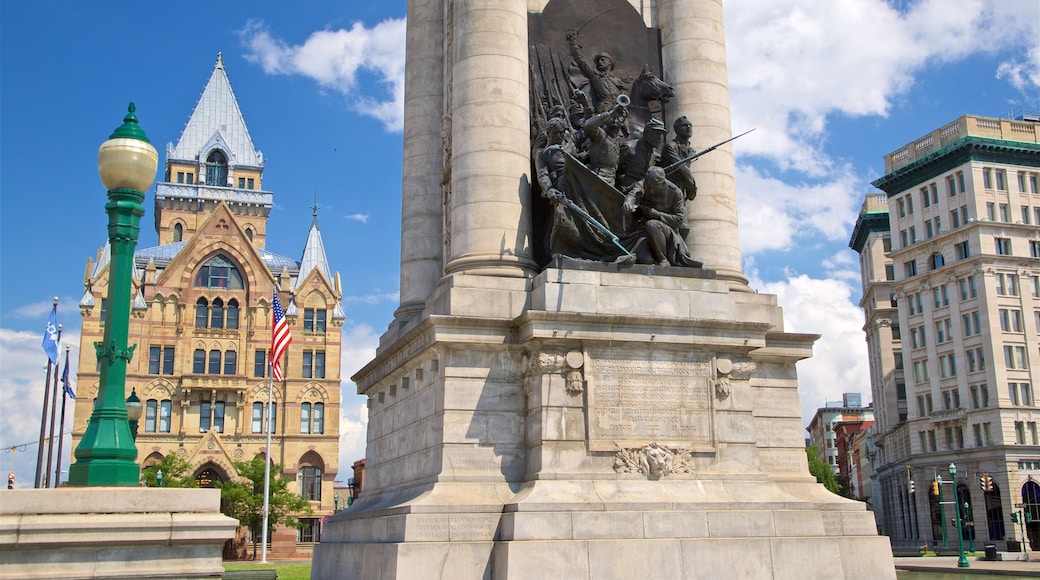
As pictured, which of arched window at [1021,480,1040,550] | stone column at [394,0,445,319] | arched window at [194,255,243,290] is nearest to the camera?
stone column at [394,0,445,319]

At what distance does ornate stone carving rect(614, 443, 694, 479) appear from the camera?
16.1 meters

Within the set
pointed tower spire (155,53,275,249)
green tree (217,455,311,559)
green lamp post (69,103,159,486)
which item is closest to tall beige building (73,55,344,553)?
green tree (217,455,311,559)

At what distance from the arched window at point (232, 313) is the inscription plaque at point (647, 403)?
8261cm

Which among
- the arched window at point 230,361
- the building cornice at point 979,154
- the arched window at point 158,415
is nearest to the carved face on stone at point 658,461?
the arched window at point 158,415

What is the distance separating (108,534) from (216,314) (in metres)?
88.2

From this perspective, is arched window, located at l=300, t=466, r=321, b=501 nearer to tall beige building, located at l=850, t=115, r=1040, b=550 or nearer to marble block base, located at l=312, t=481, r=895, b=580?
tall beige building, located at l=850, t=115, r=1040, b=550

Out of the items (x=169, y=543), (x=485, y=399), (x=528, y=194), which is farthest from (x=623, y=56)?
(x=169, y=543)

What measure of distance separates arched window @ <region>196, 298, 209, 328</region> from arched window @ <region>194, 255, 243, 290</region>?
62.8 inches

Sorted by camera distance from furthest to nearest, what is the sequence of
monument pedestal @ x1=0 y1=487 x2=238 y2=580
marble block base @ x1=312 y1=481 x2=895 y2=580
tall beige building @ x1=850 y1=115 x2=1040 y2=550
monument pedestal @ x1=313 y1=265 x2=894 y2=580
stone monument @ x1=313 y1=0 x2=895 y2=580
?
1. tall beige building @ x1=850 y1=115 x2=1040 y2=550
2. stone monument @ x1=313 y1=0 x2=895 y2=580
3. monument pedestal @ x1=313 y1=265 x2=894 y2=580
4. marble block base @ x1=312 y1=481 x2=895 y2=580
5. monument pedestal @ x1=0 y1=487 x2=238 y2=580

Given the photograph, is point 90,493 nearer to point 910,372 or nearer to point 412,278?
point 412,278

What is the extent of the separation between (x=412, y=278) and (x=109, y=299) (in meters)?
10.7

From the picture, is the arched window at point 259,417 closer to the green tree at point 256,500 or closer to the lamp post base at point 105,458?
the green tree at point 256,500

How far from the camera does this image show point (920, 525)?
9281 cm

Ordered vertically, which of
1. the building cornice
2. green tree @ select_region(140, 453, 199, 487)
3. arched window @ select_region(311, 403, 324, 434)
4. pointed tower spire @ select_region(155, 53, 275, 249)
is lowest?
green tree @ select_region(140, 453, 199, 487)
